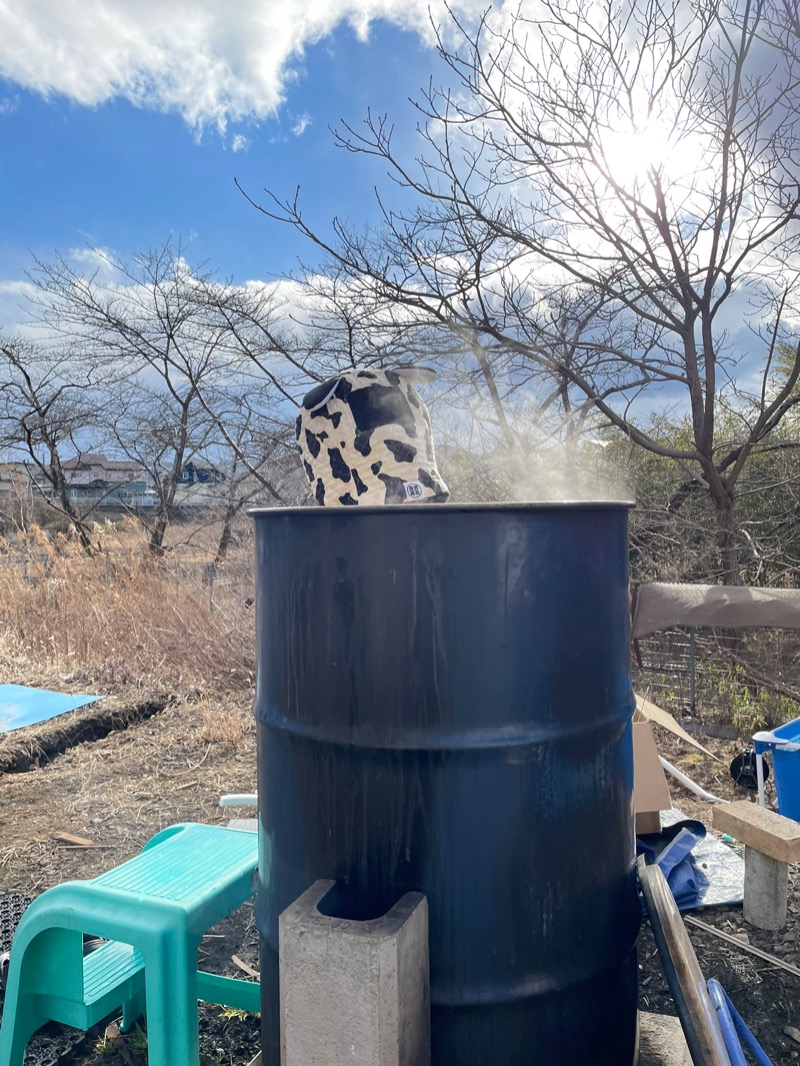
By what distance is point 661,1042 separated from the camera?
1.91 meters

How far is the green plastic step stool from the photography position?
1749 mm

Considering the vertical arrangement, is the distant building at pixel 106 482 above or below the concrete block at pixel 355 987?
above

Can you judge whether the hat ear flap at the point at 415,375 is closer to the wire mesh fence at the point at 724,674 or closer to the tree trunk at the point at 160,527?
the wire mesh fence at the point at 724,674

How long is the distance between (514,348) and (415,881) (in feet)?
16.5

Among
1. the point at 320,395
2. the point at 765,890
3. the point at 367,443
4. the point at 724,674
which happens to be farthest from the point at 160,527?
the point at 765,890

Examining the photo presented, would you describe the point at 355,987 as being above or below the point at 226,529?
below

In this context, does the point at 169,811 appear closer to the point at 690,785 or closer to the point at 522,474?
the point at 690,785

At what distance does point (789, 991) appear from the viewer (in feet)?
7.55

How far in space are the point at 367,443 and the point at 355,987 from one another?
1.26m

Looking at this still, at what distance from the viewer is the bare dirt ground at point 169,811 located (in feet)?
7.36

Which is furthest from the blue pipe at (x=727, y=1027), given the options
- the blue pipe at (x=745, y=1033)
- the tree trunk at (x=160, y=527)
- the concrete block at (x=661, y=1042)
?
the tree trunk at (x=160, y=527)

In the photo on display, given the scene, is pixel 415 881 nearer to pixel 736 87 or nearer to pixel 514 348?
pixel 514 348

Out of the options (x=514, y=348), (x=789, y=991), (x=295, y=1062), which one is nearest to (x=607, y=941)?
(x=295, y=1062)

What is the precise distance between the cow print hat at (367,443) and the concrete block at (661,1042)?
149 centimetres
